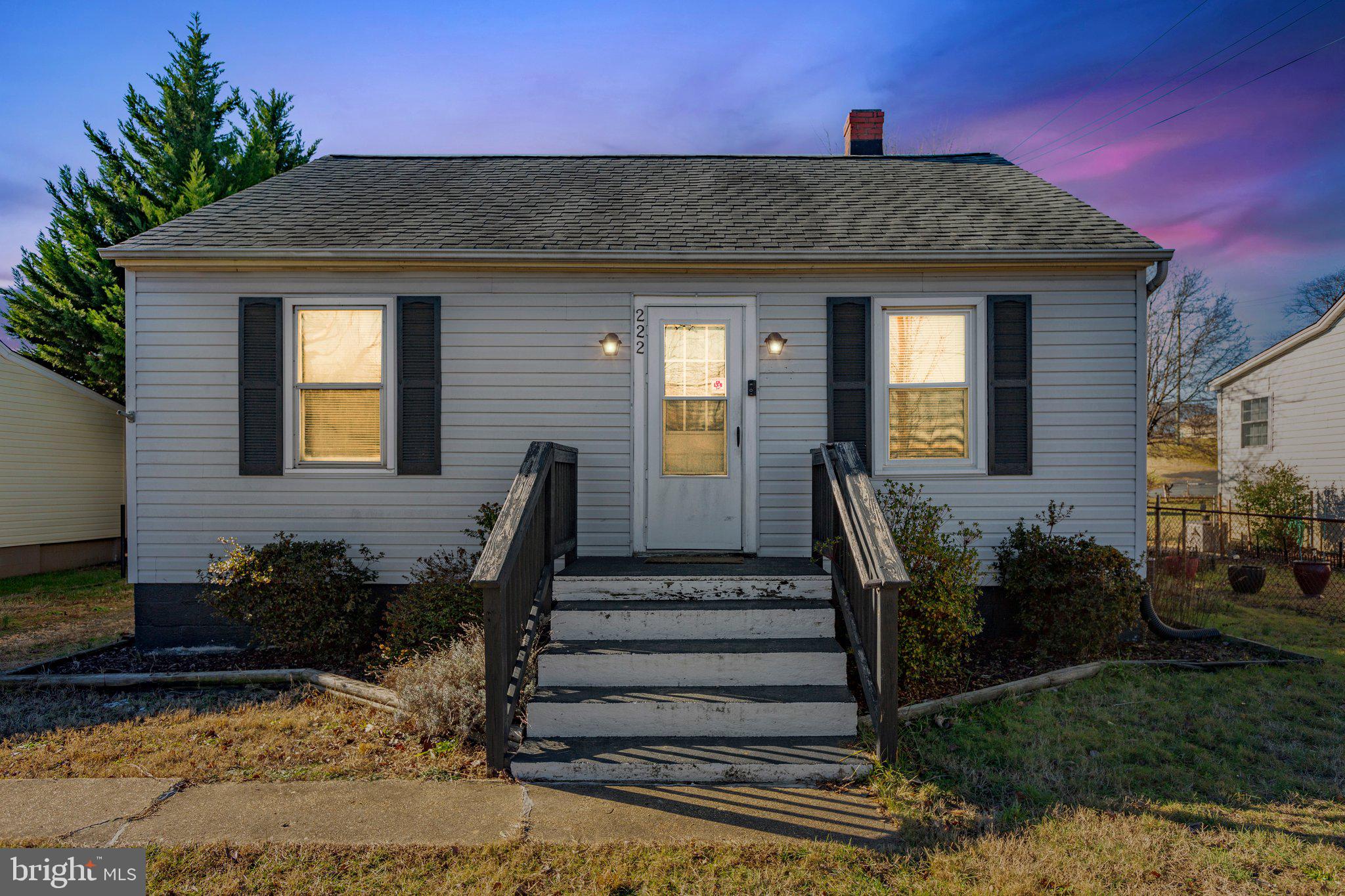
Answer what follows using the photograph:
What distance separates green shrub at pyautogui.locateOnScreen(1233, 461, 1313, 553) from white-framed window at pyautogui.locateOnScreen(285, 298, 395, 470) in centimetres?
1387

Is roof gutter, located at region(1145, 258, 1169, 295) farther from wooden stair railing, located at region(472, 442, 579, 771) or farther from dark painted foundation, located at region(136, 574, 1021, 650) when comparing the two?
wooden stair railing, located at region(472, 442, 579, 771)

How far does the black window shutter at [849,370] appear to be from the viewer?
222 inches

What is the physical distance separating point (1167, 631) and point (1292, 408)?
1084 centimetres

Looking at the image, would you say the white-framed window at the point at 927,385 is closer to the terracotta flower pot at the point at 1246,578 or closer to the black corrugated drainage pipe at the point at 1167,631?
the black corrugated drainage pipe at the point at 1167,631

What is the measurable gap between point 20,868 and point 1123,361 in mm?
7658

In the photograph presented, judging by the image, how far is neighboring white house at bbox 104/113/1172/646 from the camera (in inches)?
220

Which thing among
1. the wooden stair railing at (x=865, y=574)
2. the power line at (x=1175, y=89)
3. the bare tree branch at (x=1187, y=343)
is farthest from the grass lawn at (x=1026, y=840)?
the bare tree branch at (x=1187, y=343)

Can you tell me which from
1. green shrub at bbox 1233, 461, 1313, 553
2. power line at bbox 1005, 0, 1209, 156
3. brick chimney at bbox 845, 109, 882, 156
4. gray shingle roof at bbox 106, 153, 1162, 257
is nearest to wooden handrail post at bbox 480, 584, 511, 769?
gray shingle roof at bbox 106, 153, 1162, 257

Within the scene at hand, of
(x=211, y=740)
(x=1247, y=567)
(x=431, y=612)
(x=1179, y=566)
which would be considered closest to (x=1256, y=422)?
(x=1247, y=567)

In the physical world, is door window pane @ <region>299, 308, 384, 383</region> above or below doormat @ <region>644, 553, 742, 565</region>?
above

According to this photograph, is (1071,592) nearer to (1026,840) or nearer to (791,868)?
(1026,840)

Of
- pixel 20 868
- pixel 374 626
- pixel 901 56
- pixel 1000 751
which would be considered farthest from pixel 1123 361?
pixel 901 56

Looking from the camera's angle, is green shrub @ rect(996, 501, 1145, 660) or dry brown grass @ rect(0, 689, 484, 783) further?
green shrub @ rect(996, 501, 1145, 660)

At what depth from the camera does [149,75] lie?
12.4m
